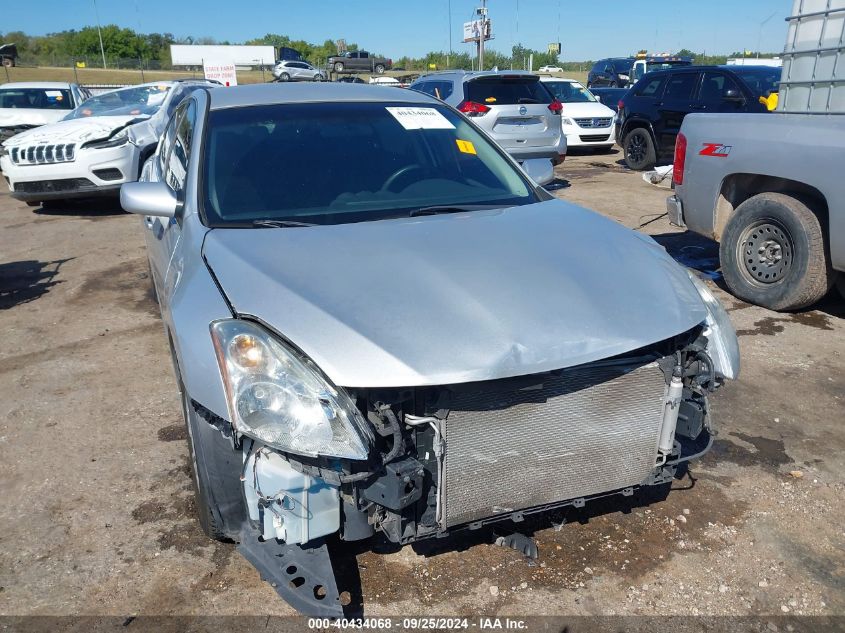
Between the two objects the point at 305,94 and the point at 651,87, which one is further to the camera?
the point at 651,87

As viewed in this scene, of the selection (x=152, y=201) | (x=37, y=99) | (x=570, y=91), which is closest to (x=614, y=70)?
(x=570, y=91)

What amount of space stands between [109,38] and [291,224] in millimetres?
88703

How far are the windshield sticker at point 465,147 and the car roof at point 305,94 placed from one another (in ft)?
1.26

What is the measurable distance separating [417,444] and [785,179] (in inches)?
160

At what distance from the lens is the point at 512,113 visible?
34.6 feet

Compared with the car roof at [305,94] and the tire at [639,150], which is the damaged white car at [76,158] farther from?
the tire at [639,150]

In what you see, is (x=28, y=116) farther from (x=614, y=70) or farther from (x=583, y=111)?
(x=614, y=70)

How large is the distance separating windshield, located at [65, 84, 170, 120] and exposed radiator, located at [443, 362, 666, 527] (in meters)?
9.27

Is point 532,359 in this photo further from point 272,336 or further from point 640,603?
point 640,603

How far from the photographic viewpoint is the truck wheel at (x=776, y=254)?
189 inches

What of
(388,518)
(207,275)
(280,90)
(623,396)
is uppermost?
(280,90)

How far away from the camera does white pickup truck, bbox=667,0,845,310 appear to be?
15.2 ft

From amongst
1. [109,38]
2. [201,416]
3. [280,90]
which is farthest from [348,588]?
[109,38]

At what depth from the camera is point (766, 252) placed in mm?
5230
